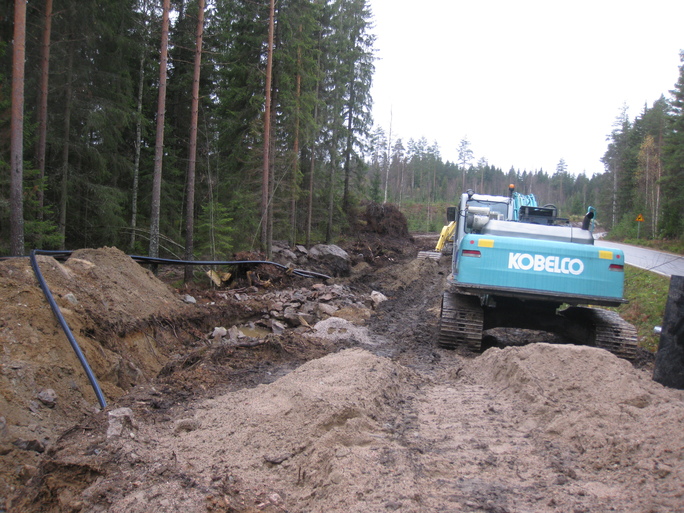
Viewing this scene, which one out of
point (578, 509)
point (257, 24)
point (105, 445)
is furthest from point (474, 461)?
point (257, 24)

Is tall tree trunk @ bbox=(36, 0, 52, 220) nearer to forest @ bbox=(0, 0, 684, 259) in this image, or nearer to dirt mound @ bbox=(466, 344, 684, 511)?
forest @ bbox=(0, 0, 684, 259)

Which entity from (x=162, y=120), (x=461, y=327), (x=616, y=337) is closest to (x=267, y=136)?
(x=162, y=120)

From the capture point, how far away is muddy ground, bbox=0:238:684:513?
3.04m

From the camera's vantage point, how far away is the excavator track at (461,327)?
8062 millimetres

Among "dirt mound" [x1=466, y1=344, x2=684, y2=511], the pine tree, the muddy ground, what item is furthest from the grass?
the muddy ground

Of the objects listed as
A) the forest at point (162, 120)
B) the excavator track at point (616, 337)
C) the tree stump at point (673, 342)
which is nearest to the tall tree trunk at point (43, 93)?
the forest at point (162, 120)

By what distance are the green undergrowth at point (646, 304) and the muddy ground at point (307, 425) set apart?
17.5 ft

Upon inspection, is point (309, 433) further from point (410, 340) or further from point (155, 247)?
point (155, 247)

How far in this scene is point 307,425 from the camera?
4000 mm

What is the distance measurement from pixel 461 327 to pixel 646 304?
6816 millimetres

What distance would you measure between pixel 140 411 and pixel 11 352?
1974 millimetres

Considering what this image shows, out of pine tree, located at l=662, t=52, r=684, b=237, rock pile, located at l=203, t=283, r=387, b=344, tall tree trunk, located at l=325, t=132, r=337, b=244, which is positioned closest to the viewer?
rock pile, located at l=203, t=283, r=387, b=344

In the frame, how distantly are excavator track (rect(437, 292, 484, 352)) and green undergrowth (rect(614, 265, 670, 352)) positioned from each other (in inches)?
149

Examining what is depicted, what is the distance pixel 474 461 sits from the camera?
350cm
